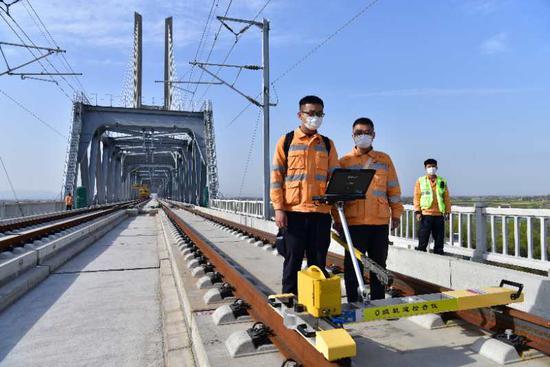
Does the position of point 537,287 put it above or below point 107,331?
above

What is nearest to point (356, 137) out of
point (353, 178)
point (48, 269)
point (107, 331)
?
point (353, 178)

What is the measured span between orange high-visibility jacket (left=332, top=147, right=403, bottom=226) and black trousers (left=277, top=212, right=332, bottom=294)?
211mm

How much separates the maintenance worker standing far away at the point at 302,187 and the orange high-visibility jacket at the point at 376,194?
21 centimetres

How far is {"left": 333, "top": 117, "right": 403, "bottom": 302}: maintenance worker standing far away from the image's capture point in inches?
156

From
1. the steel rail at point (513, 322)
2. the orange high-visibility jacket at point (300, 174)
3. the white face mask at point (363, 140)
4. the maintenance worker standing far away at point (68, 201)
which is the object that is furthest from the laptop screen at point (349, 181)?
the maintenance worker standing far away at point (68, 201)

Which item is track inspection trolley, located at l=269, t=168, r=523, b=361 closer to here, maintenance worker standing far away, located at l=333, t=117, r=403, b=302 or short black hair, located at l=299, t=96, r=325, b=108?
maintenance worker standing far away, located at l=333, t=117, r=403, b=302

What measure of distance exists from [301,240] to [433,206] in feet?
15.3

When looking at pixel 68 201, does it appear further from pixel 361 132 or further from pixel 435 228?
pixel 361 132

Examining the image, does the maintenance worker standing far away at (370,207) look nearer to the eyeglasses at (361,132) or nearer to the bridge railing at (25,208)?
the eyeglasses at (361,132)

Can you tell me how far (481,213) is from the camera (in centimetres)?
745

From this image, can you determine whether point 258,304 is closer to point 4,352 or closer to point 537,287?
point 4,352

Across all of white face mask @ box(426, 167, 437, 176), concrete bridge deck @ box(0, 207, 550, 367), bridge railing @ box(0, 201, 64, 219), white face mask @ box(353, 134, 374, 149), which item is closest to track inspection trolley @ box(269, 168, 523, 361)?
concrete bridge deck @ box(0, 207, 550, 367)

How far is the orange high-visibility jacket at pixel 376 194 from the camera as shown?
3963 mm

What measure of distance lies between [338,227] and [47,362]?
8.89ft
